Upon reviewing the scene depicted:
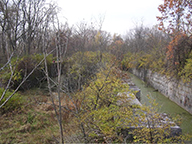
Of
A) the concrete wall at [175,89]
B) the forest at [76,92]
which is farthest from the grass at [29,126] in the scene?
the concrete wall at [175,89]

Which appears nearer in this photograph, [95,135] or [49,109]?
[95,135]

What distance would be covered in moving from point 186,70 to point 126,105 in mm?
4310

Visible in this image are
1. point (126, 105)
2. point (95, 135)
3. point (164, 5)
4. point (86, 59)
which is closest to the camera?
point (95, 135)

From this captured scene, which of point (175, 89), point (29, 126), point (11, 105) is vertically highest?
point (175, 89)

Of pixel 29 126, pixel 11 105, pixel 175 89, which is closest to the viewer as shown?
pixel 29 126

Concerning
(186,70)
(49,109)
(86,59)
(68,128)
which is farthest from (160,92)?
(68,128)

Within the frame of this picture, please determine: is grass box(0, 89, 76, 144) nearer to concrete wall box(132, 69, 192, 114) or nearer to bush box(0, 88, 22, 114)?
bush box(0, 88, 22, 114)

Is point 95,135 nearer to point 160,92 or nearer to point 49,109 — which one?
point 49,109

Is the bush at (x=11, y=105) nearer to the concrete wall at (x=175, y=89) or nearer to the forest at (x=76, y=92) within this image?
the forest at (x=76, y=92)

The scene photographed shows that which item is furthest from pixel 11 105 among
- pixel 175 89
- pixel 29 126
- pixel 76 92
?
pixel 175 89

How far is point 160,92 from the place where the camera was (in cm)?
972

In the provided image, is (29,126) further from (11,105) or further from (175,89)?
(175,89)

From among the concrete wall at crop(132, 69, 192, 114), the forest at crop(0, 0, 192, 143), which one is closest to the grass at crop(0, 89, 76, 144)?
the forest at crop(0, 0, 192, 143)

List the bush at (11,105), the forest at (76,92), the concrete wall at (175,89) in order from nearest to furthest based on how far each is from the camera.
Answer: the forest at (76,92), the bush at (11,105), the concrete wall at (175,89)
